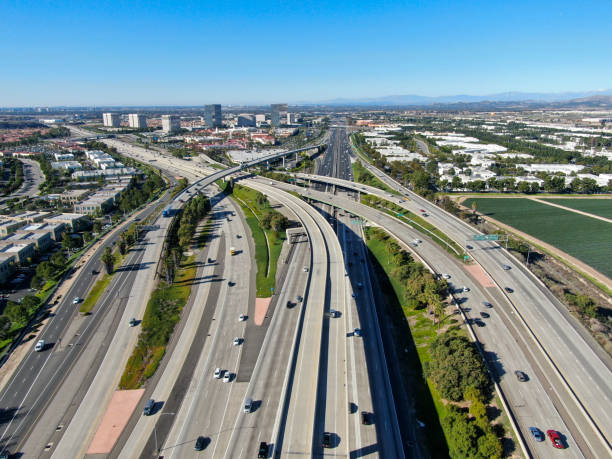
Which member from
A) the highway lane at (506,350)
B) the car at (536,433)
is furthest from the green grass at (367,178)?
the car at (536,433)

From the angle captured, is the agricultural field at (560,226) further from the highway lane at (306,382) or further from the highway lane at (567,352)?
the highway lane at (306,382)

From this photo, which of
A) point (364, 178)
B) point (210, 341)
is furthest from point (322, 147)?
point (210, 341)

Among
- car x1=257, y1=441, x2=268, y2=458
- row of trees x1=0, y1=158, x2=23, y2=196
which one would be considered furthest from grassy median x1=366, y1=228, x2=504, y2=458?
→ row of trees x1=0, y1=158, x2=23, y2=196

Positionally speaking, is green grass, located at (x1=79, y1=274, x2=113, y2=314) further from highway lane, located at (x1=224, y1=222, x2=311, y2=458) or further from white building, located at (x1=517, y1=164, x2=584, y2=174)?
white building, located at (x1=517, y1=164, x2=584, y2=174)

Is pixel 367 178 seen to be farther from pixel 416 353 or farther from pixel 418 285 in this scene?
pixel 416 353

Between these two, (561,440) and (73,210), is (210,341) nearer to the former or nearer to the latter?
(561,440)

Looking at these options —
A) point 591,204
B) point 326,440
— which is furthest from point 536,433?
point 591,204

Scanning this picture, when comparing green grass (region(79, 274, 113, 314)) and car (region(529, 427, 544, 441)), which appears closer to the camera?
car (region(529, 427, 544, 441))
